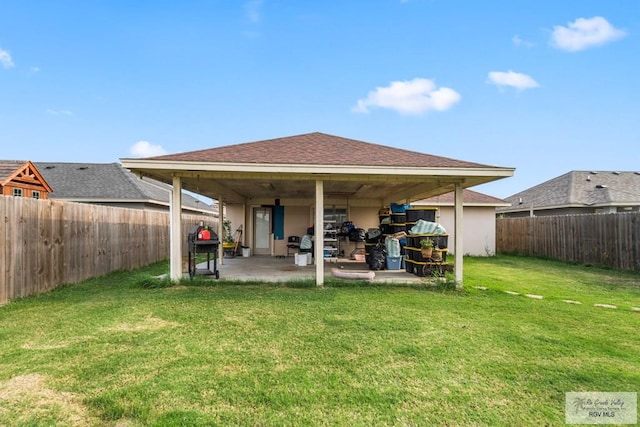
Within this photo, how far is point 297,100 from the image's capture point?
14.6 meters

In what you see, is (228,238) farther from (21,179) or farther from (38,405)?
(38,405)

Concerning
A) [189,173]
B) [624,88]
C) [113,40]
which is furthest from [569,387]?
[113,40]

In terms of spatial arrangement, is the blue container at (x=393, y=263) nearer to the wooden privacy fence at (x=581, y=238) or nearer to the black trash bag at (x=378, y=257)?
the black trash bag at (x=378, y=257)

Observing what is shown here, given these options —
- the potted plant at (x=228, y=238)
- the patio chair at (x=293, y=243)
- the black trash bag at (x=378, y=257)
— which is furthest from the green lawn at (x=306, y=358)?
the patio chair at (x=293, y=243)

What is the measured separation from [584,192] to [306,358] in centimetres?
1812

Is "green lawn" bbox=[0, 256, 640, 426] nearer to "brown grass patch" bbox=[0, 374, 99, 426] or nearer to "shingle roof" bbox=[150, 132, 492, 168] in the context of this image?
"brown grass patch" bbox=[0, 374, 99, 426]

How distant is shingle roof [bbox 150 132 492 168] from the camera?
6457 mm

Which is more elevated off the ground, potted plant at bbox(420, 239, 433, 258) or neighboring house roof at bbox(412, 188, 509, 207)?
neighboring house roof at bbox(412, 188, 509, 207)

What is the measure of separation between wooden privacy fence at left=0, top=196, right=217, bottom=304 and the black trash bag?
701 cm

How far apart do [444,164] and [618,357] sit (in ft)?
13.5

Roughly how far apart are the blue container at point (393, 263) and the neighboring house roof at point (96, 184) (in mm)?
10958

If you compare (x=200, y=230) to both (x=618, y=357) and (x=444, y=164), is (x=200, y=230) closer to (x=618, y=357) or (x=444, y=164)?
(x=444, y=164)

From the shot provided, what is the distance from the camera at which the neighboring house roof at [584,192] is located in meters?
14.6

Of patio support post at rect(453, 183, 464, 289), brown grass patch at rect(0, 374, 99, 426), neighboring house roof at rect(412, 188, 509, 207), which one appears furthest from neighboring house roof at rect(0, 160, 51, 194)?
neighboring house roof at rect(412, 188, 509, 207)
